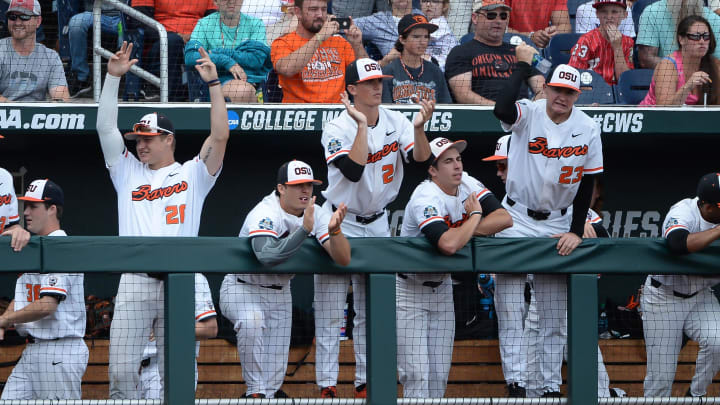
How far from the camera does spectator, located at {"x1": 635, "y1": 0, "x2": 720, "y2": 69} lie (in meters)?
7.48

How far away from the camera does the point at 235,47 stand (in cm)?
697

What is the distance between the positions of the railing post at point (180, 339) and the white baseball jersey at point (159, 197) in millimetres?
548

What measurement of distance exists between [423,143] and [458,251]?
75cm

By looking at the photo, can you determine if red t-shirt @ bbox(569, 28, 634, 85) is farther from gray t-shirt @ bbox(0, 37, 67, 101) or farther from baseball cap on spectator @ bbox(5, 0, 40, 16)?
baseball cap on spectator @ bbox(5, 0, 40, 16)

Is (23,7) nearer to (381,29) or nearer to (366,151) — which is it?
(381,29)

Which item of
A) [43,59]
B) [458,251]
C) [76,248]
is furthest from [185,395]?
[43,59]

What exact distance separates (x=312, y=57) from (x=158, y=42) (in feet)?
3.98

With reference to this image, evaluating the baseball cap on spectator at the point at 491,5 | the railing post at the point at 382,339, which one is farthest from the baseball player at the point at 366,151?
the baseball cap on spectator at the point at 491,5

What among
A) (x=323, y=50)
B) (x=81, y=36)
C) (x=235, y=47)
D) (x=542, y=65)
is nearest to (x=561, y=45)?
(x=542, y=65)

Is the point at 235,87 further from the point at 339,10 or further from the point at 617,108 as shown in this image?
the point at 617,108

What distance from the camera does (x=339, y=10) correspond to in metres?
7.96

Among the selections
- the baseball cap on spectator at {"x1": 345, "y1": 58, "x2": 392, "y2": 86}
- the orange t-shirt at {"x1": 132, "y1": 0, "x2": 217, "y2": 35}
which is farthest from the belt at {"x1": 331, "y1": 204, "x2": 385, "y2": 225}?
the orange t-shirt at {"x1": 132, "y1": 0, "x2": 217, "y2": 35}

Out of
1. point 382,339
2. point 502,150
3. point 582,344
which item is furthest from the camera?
point 502,150

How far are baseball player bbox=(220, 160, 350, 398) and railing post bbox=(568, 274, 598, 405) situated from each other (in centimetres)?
115
